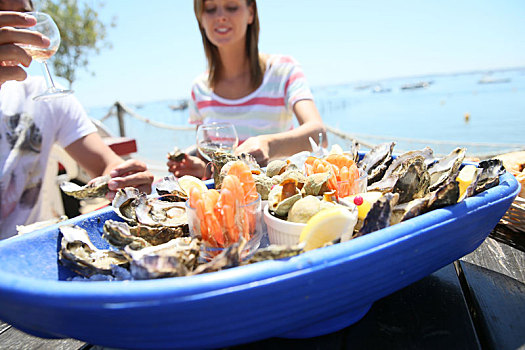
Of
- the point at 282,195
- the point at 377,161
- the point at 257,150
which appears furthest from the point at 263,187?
the point at 257,150

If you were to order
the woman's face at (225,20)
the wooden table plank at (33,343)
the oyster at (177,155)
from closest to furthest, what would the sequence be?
the wooden table plank at (33,343) → the oyster at (177,155) → the woman's face at (225,20)

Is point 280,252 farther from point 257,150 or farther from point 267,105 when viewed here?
point 267,105

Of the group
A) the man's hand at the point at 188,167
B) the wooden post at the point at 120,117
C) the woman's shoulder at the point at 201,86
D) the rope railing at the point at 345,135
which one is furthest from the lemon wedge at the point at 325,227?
the wooden post at the point at 120,117

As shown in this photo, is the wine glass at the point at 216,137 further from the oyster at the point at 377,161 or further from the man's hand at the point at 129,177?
the oyster at the point at 377,161

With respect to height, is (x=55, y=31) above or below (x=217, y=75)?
above

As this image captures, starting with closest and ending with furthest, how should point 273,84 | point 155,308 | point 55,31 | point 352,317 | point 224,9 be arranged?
point 155,308
point 352,317
point 55,31
point 224,9
point 273,84

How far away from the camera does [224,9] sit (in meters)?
2.17

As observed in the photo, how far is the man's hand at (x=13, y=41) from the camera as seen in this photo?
47.1 inches

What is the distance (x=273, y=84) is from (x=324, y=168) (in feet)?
5.94

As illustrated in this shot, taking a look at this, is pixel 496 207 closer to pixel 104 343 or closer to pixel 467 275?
pixel 467 275

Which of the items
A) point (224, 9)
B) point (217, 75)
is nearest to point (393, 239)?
point (224, 9)

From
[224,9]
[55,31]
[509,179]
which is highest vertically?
[224,9]

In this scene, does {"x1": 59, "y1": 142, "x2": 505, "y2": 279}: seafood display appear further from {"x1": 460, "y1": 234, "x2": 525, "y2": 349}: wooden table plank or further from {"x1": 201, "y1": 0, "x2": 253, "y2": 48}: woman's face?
{"x1": 201, "y1": 0, "x2": 253, "y2": 48}: woman's face

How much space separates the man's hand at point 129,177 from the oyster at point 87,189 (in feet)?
0.10
